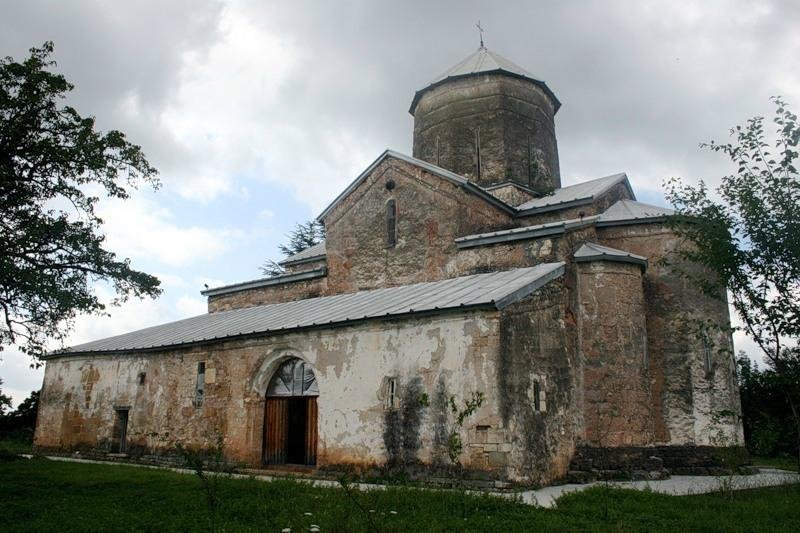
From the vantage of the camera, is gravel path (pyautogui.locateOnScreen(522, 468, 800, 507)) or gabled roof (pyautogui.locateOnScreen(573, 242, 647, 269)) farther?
gabled roof (pyautogui.locateOnScreen(573, 242, 647, 269))

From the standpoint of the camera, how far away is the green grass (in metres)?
6.42

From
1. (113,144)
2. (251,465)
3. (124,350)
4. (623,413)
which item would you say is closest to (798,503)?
(623,413)

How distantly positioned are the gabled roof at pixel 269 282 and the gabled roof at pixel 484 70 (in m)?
6.31

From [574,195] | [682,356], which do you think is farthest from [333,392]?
[574,195]

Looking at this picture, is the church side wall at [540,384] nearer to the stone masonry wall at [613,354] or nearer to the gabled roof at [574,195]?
the stone masonry wall at [613,354]

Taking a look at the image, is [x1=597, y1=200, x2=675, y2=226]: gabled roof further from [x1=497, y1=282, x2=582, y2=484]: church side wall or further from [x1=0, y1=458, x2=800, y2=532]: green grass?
[x1=0, y1=458, x2=800, y2=532]: green grass

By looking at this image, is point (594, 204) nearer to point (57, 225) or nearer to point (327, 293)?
point (327, 293)

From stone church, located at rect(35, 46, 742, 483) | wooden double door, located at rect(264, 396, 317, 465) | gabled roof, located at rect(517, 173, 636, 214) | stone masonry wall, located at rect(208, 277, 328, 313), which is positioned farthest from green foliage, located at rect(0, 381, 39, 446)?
gabled roof, located at rect(517, 173, 636, 214)

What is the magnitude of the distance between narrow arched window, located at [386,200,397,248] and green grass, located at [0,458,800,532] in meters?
7.67

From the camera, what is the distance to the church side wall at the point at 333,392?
385 inches

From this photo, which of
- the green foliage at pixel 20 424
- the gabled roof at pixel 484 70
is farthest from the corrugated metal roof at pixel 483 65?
the green foliage at pixel 20 424

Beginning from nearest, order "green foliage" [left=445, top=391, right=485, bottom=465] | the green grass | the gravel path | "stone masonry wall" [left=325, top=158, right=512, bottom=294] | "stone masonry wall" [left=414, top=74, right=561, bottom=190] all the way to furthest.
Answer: the green grass → the gravel path → "green foliage" [left=445, top=391, right=485, bottom=465] → "stone masonry wall" [left=325, top=158, right=512, bottom=294] → "stone masonry wall" [left=414, top=74, right=561, bottom=190]

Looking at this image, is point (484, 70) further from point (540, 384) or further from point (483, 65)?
point (540, 384)

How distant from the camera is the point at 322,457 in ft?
36.9
